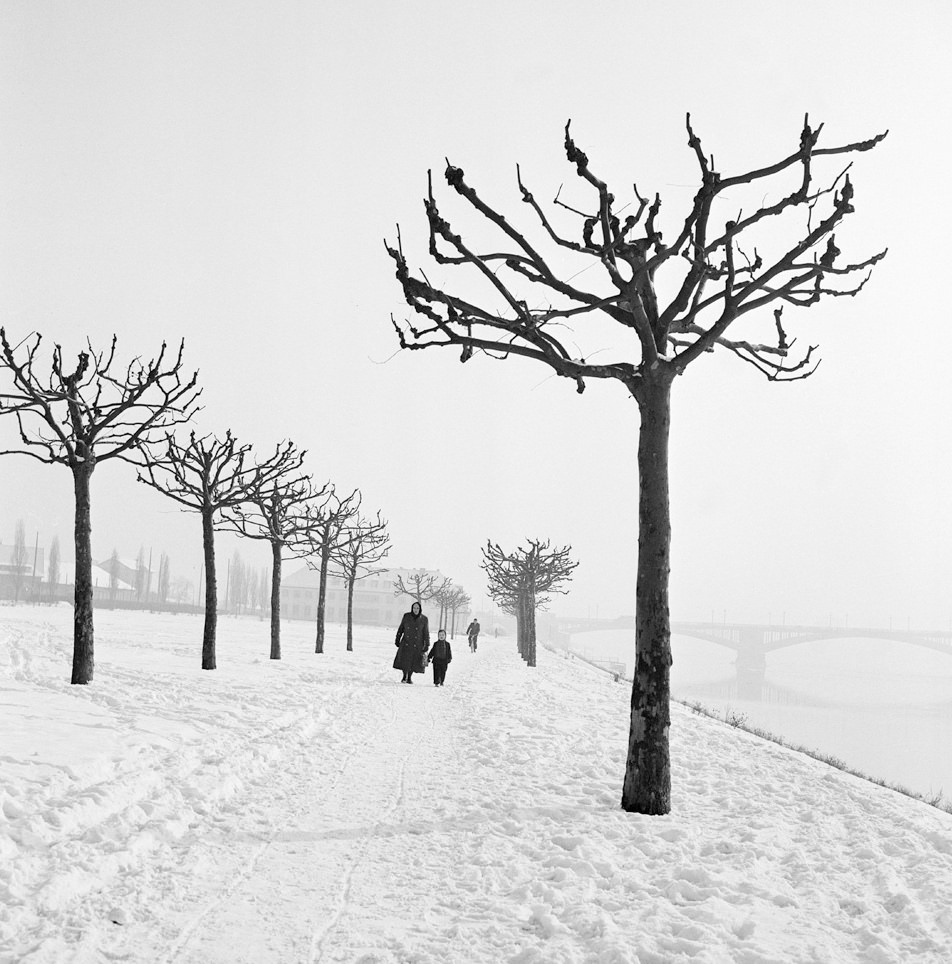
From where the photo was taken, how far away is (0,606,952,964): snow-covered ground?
11.1ft

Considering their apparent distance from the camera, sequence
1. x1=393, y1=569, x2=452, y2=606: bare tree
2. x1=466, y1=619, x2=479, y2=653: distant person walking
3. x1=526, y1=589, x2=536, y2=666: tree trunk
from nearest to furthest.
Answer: x1=526, y1=589, x2=536, y2=666: tree trunk, x1=466, y1=619, x2=479, y2=653: distant person walking, x1=393, y1=569, x2=452, y2=606: bare tree

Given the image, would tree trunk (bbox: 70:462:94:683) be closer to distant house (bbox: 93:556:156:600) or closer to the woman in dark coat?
the woman in dark coat

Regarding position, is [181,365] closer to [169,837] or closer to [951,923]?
[169,837]

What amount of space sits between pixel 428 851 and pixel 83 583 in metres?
9.32

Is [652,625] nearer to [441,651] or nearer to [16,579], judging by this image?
[441,651]

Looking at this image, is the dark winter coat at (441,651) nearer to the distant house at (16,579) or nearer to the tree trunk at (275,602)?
the tree trunk at (275,602)

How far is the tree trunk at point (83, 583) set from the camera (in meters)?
11.6

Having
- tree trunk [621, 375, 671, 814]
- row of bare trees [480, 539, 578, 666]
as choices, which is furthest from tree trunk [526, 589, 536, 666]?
tree trunk [621, 375, 671, 814]

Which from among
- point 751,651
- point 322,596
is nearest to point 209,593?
point 322,596

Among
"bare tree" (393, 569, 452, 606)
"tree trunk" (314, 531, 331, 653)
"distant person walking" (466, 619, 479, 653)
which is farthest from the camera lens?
"bare tree" (393, 569, 452, 606)

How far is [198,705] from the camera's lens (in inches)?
399

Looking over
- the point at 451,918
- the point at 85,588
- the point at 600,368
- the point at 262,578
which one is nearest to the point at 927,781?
the point at 600,368

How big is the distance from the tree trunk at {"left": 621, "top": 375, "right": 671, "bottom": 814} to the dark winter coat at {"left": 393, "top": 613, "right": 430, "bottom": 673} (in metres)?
10.4

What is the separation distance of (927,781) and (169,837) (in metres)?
16.4
